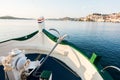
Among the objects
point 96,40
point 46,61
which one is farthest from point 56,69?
point 96,40

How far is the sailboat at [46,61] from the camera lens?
5927 mm

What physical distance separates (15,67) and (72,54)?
3.88 metres

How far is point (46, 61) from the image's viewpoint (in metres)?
9.73

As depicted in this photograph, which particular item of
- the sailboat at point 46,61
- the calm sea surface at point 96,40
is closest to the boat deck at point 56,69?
the sailboat at point 46,61

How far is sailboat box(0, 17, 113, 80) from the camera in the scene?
593 centimetres

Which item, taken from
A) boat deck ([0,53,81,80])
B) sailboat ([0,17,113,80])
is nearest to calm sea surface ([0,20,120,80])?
sailboat ([0,17,113,80])

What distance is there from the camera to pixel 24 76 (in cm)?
668

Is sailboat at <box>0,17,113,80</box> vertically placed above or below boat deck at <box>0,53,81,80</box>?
above

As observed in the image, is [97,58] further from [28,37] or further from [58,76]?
[28,37]

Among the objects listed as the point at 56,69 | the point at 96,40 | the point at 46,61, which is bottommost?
the point at 96,40

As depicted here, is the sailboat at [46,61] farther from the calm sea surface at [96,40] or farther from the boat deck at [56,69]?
the calm sea surface at [96,40]

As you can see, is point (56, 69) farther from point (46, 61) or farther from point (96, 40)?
point (96, 40)

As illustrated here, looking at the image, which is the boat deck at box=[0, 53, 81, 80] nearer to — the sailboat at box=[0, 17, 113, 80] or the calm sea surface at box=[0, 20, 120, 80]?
the sailboat at box=[0, 17, 113, 80]

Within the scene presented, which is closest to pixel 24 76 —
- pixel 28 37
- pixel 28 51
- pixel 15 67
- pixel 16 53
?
pixel 15 67
